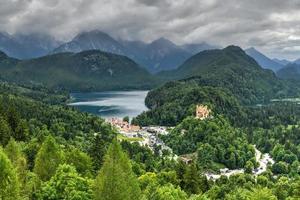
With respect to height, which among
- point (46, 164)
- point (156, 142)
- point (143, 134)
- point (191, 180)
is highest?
point (46, 164)

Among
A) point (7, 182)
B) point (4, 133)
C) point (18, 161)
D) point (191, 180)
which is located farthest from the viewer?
point (4, 133)

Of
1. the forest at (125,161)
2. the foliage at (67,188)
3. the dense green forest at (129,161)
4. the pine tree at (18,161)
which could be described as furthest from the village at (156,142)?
the foliage at (67,188)

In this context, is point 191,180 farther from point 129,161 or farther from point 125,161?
point 125,161

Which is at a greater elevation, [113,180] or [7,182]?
[7,182]

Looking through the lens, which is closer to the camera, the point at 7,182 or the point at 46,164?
the point at 7,182

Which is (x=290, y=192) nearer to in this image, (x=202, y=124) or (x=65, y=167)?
(x=65, y=167)

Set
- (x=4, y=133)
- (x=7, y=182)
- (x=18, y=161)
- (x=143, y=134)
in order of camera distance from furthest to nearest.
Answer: (x=143, y=134) → (x=4, y=133) → (x=18, y=161) → (x=7, y=182)

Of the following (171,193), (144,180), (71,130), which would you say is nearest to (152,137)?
(71,130)

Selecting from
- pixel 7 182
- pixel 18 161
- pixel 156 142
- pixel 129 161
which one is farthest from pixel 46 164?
pixel 156 142

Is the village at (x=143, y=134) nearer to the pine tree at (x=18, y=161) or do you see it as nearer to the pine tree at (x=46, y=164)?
the pine tree at (x=18, y=161)

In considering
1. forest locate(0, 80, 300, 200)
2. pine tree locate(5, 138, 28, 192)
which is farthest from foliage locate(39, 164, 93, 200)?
pine tree locate(5, 138, 28, 192)
